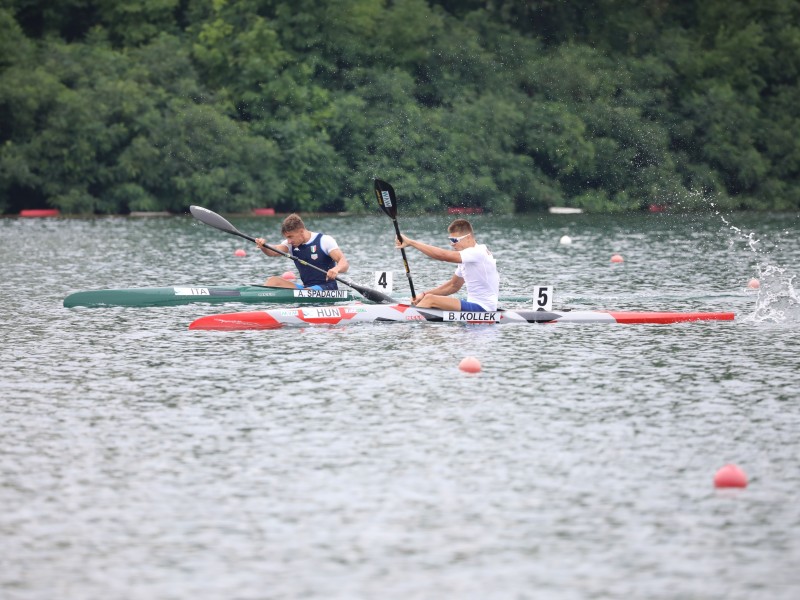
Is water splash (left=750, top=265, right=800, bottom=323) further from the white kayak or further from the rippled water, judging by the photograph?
the white kayak

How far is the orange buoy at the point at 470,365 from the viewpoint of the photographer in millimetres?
15883

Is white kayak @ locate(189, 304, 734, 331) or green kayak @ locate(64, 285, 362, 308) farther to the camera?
green kayak @ locate(64, 285, 362, 308)

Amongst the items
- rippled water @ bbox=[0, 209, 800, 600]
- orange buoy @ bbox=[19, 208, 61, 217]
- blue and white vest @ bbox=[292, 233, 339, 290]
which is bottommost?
rippled water @ bbox=[0, 209, 800, 600]

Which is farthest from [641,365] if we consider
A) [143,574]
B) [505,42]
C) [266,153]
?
[505,42]

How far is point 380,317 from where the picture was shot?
64.5 ft

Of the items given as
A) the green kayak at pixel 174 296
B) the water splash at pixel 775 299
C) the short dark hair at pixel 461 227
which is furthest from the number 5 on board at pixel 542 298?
the green kayak at pixel 174 296

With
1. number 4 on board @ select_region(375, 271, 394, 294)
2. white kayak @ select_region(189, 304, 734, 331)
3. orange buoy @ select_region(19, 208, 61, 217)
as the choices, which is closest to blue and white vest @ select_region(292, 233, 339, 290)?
number 4 on board @ select_region(375, 271, 394, 294)

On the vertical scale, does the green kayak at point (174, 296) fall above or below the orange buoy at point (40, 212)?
below

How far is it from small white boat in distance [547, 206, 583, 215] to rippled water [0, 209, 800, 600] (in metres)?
38.0

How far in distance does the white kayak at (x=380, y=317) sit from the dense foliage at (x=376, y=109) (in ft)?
121

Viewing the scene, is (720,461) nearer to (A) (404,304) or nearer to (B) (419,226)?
(A) (404,304)

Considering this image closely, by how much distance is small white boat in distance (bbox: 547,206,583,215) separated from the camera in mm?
60438

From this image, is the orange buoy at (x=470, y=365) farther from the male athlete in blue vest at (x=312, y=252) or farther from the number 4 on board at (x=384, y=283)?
the number 4 on board at (x=384, y=283)

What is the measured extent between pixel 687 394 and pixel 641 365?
1909 millimetres
